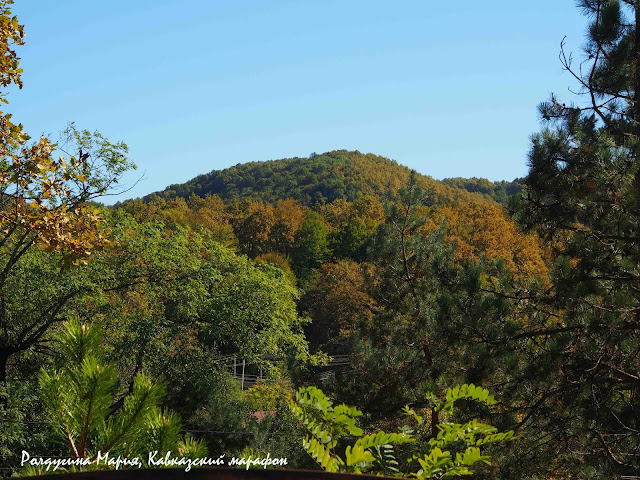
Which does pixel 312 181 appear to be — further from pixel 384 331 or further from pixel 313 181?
pixel 384 331

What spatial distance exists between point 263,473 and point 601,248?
21.9 feet

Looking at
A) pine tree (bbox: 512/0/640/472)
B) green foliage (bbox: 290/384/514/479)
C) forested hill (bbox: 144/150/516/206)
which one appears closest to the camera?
green foliage (bbox: 290/384/514/479)

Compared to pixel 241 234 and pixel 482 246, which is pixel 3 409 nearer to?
pixel 482 246

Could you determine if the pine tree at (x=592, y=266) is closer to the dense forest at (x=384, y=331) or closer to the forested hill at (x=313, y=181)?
the dense forest at (x=384, y=331)

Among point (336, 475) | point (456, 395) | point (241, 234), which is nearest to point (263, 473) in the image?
point (336, 475)

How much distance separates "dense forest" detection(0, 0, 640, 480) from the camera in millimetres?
1804

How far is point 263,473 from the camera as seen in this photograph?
0.80 m

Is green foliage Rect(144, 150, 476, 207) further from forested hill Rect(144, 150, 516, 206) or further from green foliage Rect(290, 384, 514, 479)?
green foliage Rect(290, 384, 514, 479)

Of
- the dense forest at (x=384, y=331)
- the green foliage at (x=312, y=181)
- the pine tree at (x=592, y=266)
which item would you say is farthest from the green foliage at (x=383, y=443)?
the green foliage at (x=312, y=181)

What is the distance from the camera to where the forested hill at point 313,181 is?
300 ft

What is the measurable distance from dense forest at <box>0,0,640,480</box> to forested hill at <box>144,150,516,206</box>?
67477 millimetres

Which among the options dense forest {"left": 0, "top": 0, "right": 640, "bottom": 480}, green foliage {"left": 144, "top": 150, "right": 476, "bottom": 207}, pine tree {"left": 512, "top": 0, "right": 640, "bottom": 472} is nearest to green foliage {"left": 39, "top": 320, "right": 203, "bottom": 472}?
dense forest {"left": 0, "top": 0, "right": 640, "bottom": 480}

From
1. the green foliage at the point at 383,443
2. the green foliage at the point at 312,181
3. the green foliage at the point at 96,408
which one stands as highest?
the green foliage at the point at 312,181

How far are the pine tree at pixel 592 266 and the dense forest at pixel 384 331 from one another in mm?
23
